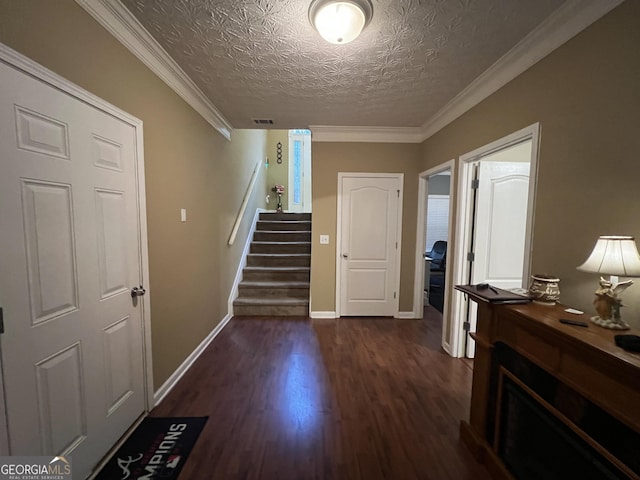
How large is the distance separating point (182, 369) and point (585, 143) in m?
3.24

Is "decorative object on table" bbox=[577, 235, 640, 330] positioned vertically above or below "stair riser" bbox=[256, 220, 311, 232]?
below

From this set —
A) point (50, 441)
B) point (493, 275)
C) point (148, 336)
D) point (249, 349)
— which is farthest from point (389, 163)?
point (50, 441)

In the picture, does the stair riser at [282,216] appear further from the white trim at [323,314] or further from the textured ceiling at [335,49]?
the textured ceiling at [335,49]

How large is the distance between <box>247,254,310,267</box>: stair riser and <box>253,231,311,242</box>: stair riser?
0.56 m

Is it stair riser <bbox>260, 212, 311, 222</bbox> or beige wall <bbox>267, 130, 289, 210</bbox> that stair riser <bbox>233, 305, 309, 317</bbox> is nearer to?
stair riser <bbox>260, 212, 311, 222</bbox>

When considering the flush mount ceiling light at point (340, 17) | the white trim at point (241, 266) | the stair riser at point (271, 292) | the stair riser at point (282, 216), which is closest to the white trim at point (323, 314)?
the stair riser at point (271, 292)

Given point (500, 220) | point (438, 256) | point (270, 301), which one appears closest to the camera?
point (500, 220)

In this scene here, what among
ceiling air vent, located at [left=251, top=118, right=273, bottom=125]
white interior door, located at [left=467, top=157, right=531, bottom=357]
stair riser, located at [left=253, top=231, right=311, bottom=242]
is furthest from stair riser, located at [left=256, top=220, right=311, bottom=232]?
white interior door, located at [left=467, top=157, right=531, bottom=357]

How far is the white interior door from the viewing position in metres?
2.44

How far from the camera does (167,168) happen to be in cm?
205

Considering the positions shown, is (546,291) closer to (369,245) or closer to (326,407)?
(326,407)

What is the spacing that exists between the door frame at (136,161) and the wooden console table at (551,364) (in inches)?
84.1

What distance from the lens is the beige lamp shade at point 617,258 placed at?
0.97 metres

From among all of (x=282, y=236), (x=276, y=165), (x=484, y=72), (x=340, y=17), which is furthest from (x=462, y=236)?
(x=276, y=165)
